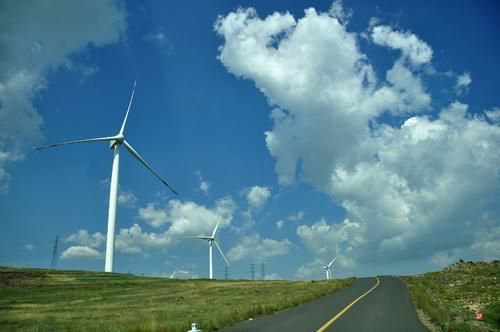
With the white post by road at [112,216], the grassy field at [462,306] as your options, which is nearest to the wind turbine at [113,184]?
the white post by road at [112,216]

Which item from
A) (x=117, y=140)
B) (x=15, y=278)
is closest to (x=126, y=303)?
(x=15, y=278)

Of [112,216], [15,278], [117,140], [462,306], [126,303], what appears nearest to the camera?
[462,306]

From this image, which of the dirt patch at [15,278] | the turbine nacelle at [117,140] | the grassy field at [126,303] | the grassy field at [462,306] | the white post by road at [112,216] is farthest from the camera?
the turbine nacelle at [117,140]

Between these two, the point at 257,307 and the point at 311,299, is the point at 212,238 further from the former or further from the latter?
the point at 257,307

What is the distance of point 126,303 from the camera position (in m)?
41.1

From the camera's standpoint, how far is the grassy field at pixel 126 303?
22578 mm

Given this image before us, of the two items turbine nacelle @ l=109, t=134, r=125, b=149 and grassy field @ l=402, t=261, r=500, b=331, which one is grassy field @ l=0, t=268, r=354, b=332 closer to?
grassy field @ l=402, t=261, r=500, b=331

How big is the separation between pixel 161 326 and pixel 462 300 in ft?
81.4

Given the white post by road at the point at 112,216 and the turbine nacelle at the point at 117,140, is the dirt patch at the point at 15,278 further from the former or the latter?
the turbine nacelle at the point at 117,140

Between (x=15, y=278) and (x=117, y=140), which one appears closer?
(x=15, y=278)

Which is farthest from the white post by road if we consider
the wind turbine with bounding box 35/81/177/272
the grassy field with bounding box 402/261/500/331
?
the grassy field with bounding box 402/261/500/331

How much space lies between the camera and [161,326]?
1845cm

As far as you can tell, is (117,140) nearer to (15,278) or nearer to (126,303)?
(15,278)

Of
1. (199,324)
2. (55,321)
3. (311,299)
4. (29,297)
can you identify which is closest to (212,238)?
(29,297)
